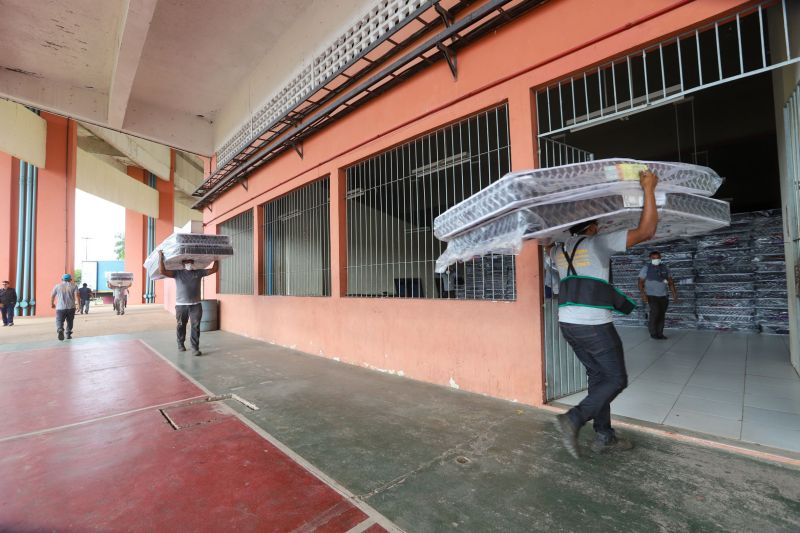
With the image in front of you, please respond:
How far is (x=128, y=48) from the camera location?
6.09 m

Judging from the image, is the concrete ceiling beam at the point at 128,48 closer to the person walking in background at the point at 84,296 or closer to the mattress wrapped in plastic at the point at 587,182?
the mattress wrapped in plastic at the point at 587,182

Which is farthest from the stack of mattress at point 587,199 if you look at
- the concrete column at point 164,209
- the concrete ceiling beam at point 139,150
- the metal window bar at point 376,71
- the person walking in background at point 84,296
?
the concrete column at point 164,209

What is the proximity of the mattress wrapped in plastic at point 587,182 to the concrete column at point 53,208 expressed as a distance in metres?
19.2

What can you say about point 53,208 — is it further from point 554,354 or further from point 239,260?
point 554,354

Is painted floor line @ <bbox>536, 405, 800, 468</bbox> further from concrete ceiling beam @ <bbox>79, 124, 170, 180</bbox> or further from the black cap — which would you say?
concrete ceiling beam @ <bbox>79, 124, 170, 180</bbox>

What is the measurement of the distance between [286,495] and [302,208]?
602 centimetres

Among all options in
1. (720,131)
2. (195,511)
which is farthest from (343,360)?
(720,131)

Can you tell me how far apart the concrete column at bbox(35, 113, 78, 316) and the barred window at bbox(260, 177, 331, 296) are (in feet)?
40.7

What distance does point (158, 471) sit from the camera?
8.29 feet

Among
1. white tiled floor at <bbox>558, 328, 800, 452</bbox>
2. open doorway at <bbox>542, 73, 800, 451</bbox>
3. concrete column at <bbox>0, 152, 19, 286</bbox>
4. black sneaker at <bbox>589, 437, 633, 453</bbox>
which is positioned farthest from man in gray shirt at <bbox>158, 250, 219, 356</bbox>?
concrete column at <bbox>0, 152, 19, 286</bbox>

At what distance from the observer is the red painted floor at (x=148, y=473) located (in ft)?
6.56

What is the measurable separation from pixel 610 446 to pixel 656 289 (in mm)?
5115

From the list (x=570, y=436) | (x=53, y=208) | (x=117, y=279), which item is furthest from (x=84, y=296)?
(x=570, y=436)

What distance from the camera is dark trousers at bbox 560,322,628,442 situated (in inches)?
98.3
